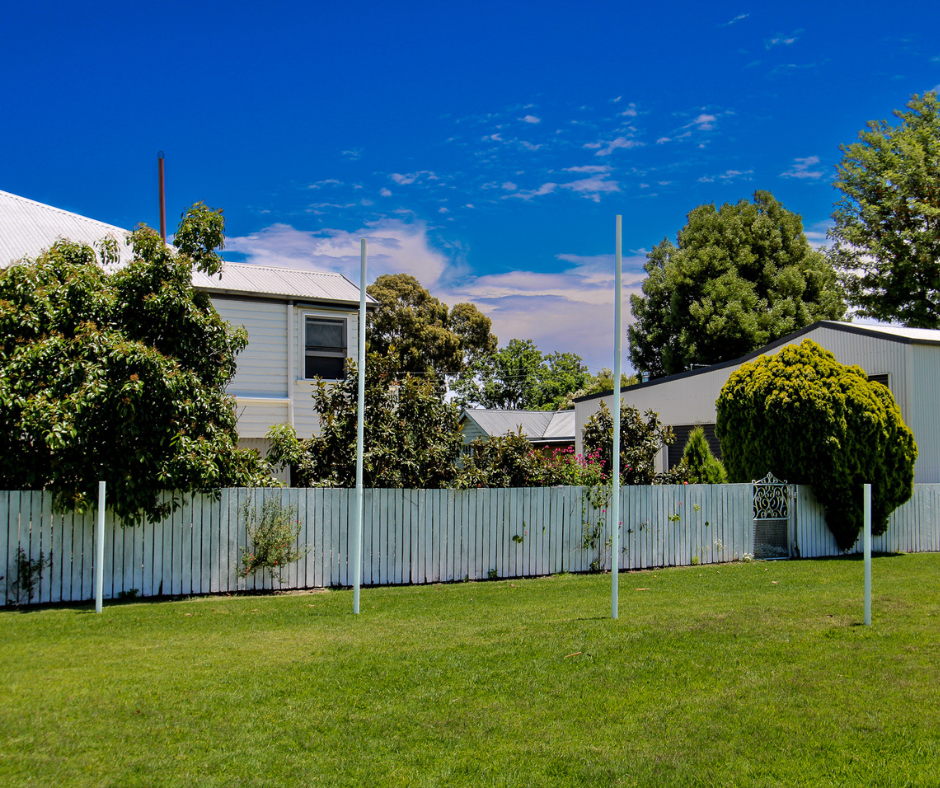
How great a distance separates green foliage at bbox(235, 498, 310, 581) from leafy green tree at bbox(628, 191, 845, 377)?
29.2 m

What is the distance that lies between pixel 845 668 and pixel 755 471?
1067 centimetres

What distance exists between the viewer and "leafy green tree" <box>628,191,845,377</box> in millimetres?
36688

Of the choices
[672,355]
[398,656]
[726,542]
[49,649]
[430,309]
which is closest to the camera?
[398,656]

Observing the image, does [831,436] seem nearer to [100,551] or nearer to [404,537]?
[404,537]

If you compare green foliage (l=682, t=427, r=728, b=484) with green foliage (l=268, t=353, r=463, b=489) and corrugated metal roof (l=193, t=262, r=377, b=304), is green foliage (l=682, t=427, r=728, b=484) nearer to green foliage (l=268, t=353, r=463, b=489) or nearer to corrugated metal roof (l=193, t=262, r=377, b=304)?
green foliage (l=268, t=353, r=463, b=489)

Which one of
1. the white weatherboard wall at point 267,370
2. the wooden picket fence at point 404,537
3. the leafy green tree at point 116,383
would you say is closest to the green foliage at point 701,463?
the wooden picket fence at point 404,537

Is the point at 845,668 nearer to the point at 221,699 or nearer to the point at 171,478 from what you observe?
the point at 221,699

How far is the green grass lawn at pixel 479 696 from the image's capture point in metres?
4.96

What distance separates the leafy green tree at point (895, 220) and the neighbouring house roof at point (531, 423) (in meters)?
14.1

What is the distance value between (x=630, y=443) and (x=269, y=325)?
8386mm

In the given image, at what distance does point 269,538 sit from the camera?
40.1 ft

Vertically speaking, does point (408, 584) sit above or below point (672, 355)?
below

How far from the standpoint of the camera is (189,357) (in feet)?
40.1

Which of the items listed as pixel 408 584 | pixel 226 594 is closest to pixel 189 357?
pixel 226 594
